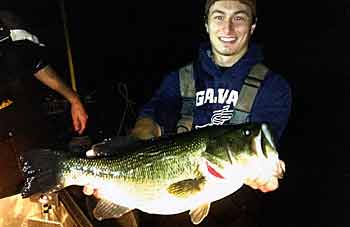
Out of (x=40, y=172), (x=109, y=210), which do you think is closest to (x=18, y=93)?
(x=40, y=172)

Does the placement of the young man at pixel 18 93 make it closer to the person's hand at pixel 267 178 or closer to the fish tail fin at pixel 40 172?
the fish tail fin at pixel 40 172

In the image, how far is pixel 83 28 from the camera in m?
14.0

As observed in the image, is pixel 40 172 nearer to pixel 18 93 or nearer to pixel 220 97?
pixel 220 97

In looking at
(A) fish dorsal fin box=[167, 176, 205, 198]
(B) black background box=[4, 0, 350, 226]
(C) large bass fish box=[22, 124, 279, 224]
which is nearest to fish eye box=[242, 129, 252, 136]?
(C) large bass fish box=[22, 124, 279, 224]

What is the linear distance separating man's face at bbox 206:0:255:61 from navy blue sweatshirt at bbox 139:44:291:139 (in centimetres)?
19

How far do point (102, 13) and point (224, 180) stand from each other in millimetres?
13632

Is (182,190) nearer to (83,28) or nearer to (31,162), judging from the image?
(31,162)

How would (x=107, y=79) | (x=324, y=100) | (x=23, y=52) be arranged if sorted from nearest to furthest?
1. (x=23, y=52)
2. (x=324, y=100)
3. (x=107, y=79)

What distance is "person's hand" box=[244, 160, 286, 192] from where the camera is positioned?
2510 mm

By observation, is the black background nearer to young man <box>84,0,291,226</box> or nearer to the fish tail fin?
young man <box>84,0,291,226</box>

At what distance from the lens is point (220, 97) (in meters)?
3.36

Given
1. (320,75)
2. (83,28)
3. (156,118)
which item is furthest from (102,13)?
(156,118)

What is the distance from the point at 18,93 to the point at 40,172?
1.93 meters

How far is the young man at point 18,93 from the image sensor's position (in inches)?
162
